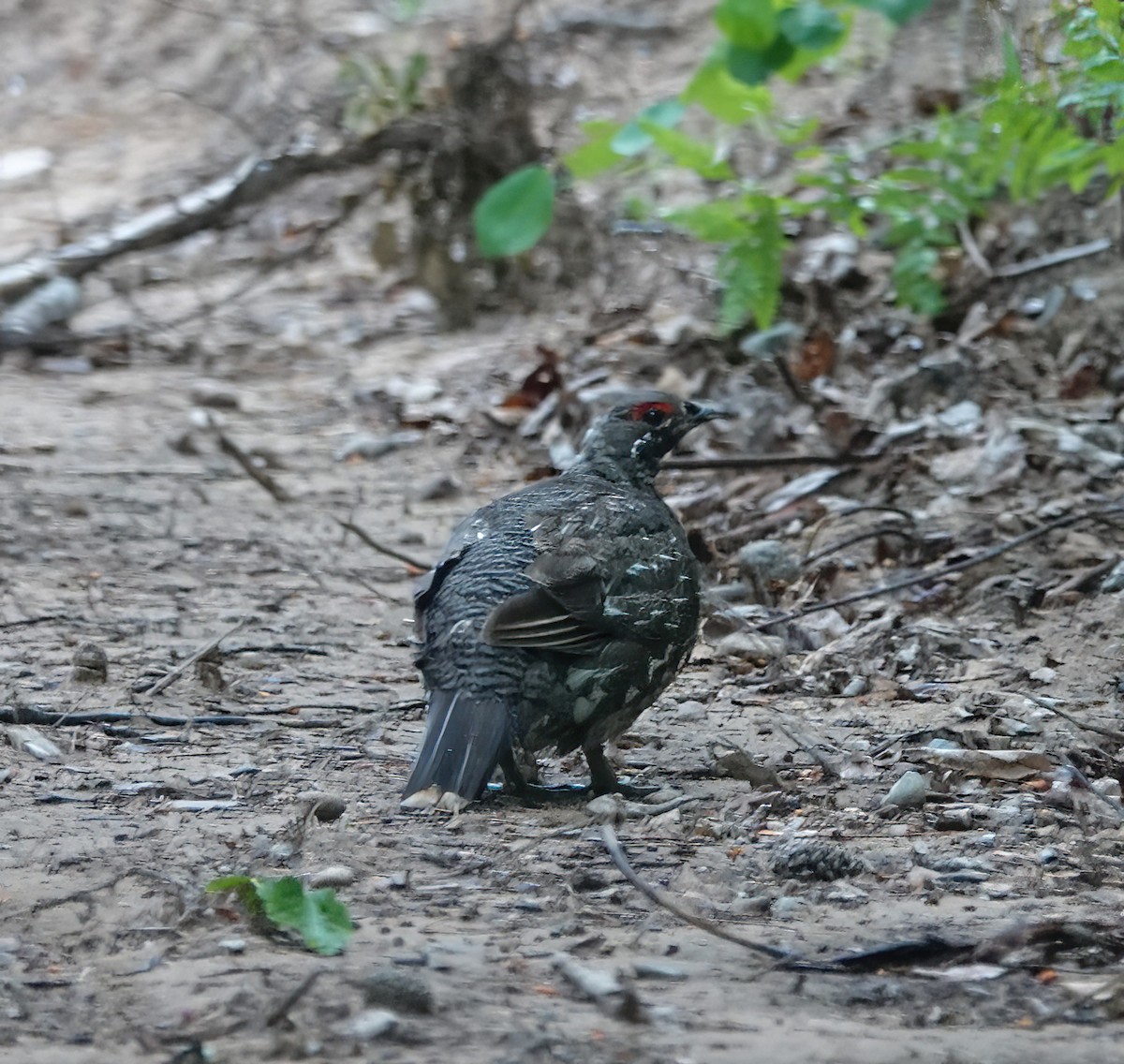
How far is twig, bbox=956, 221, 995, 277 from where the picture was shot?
9148 mm

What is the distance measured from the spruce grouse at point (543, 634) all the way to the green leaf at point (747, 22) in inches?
86.4

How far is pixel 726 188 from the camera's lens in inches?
471

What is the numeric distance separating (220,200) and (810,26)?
354 inches

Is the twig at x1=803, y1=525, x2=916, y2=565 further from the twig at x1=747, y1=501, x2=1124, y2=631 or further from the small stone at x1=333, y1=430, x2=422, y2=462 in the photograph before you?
the small stone at x1=333, y1=430, x2=422, y2=462

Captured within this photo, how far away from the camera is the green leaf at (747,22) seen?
250cm

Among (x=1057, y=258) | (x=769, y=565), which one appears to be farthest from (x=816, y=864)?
(x=1057, y=258)

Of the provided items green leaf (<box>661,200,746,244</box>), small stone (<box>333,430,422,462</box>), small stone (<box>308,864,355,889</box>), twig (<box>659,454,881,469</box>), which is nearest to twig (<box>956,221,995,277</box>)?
green leaf (<box>661,200,746,244</box>)

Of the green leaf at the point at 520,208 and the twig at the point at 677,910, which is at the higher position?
the green leaf at the point at 520,208

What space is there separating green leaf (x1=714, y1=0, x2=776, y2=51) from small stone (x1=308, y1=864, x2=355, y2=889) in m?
2.03

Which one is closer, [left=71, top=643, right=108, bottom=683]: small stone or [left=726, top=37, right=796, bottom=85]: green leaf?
[left=726, top=37, right=796, bottom=85]: green leaf

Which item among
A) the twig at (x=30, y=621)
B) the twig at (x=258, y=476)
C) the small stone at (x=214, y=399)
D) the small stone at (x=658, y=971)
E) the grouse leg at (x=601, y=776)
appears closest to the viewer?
the small stone at (x=658, y=971)

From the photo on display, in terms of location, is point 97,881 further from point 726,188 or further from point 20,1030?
point 726,188

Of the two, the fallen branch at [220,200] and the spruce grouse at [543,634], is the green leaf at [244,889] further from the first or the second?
the fallen branch at [220,200]

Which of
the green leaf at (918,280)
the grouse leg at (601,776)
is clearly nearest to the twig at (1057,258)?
the green leaf at (918,280)
